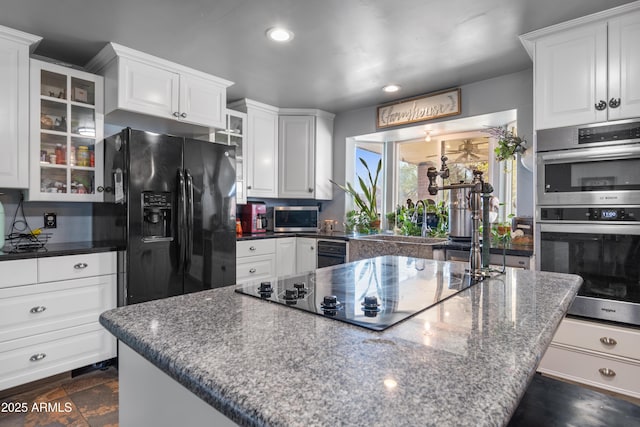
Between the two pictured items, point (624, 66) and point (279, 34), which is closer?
point (624, 66)

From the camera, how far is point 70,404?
2146 mm

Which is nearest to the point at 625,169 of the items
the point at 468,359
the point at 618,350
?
the point at 618,350

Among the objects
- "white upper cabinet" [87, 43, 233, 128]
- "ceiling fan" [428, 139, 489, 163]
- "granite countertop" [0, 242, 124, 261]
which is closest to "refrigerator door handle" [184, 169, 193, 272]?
"granite countertop" [0, 242, 124, 261]

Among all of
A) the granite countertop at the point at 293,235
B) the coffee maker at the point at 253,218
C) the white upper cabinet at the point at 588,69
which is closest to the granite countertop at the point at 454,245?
the granite countertop at the point at 293,235

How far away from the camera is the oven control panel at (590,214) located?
2.07 metres

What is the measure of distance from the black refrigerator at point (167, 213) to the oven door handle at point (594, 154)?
2442 mm

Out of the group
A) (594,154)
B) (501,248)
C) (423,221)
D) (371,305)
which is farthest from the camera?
(423,221)

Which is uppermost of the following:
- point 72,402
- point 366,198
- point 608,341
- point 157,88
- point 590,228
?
point 157,88

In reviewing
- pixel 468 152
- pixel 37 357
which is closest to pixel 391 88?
pixel 468 152

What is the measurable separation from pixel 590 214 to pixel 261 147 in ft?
9.80

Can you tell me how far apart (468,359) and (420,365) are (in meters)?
0.10

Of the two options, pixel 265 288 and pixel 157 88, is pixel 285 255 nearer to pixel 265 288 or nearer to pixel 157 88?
pixel 157 88

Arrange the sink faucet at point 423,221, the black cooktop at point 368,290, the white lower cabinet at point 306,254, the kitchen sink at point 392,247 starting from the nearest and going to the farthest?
the black cooktop at point 368,290, the kitchen sink at point 392,247, the sink faucet at point 423,221, the white lower cabinet at point 306,254

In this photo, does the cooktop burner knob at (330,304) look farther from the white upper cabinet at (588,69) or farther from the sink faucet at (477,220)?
the white upper cabinet at (588,69)
